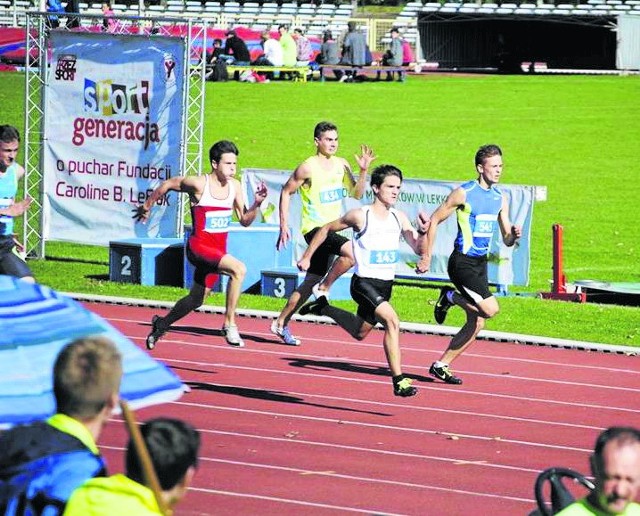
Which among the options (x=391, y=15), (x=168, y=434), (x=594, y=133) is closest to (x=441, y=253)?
(x=168, y=434)

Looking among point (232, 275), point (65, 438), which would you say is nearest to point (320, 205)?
point (232, 275)

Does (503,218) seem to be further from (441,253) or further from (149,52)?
(149,52)

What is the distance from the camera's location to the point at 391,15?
6769 centimetres

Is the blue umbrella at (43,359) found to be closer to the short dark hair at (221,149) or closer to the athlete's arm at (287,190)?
the short dark hair at (221,149)

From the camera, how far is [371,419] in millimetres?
12078

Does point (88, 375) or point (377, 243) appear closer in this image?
point (88, 375)

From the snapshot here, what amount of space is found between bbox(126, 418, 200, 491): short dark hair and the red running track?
416 centimetres

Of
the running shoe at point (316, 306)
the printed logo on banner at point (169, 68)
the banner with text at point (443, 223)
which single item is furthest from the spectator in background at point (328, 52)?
the running shoe at point (316, 306)

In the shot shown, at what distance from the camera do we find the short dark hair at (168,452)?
4.95 m

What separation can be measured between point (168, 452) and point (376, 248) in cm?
763

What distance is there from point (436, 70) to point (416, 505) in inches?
2056

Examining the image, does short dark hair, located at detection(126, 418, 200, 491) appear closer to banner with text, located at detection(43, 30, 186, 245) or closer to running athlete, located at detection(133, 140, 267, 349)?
running athlete, located at detection(133, 140, 267, 349)

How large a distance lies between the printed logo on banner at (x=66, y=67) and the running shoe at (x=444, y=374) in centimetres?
914

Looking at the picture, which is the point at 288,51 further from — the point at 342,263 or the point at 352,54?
the point at 342,263
